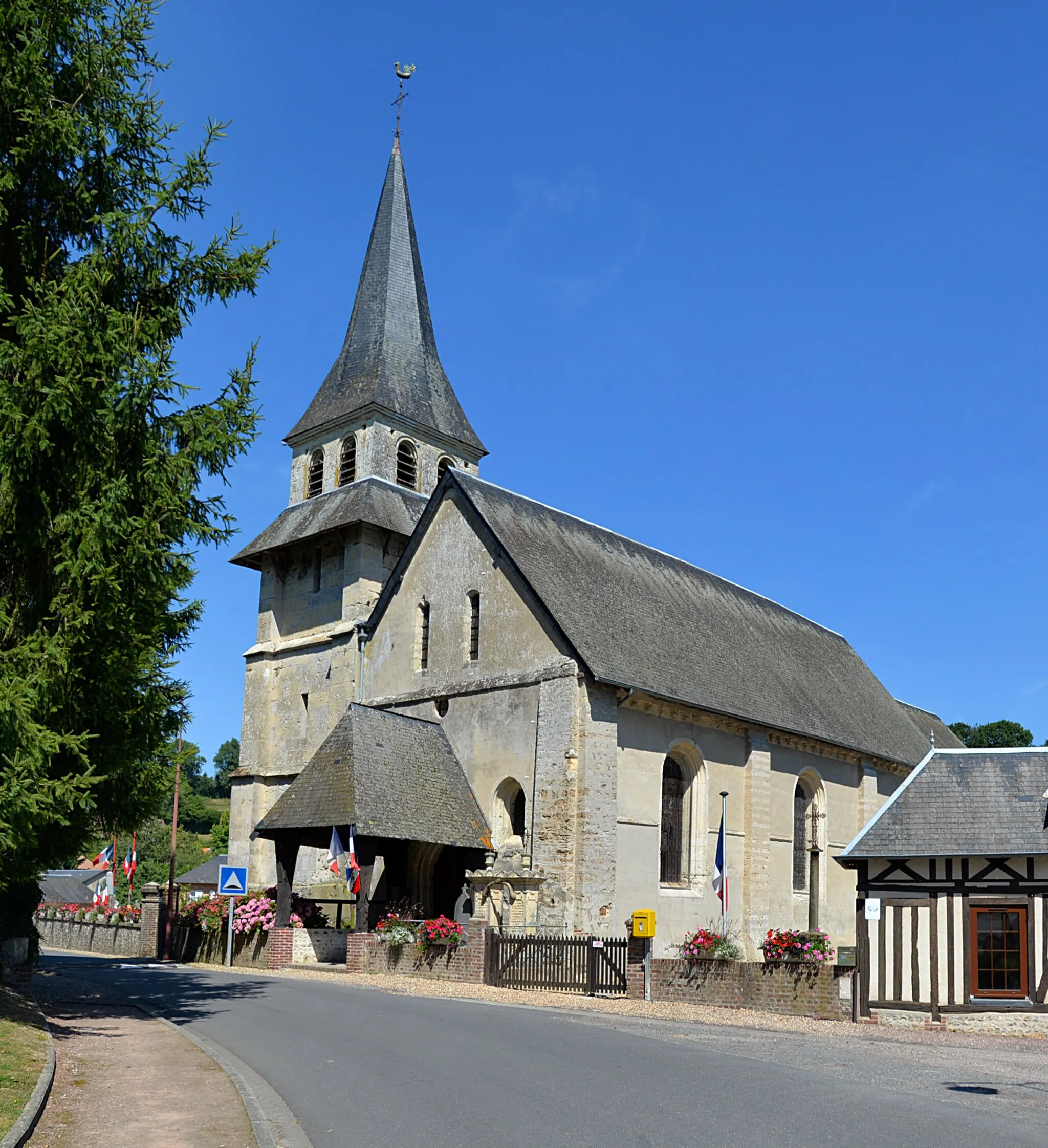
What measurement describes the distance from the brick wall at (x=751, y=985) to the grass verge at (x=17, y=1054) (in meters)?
9.65

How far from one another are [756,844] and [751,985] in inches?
422

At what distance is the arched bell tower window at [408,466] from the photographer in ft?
131

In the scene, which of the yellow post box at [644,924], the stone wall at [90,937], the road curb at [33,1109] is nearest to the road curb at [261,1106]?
the road curb at [33,1109]

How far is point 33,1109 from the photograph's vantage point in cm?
846

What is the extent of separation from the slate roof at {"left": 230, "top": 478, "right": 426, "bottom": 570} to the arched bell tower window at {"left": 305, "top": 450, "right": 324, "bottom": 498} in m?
0.59

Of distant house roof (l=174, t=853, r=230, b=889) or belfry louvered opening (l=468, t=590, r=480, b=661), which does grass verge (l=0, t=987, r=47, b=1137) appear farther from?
distant house roof (l=174, t=853, r=230, b=889)

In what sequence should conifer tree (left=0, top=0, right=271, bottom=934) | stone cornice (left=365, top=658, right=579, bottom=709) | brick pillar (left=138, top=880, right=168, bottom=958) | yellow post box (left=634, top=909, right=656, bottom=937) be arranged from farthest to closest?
brick pillar (left=138, top=880, right=168, bottom=958) < stone cornice (left=365, top=658, right=579, bottom=709) < yellow post box (left=634, top=909, right=656, bottom=937) < conifer tree (left=0, top=0, right=271, bottom=934)

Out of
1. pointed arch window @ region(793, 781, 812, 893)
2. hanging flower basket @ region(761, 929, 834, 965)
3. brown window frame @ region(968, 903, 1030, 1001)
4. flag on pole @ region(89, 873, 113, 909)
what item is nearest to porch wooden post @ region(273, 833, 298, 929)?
hanging flower basket @ region(761, 929, 834, 965)

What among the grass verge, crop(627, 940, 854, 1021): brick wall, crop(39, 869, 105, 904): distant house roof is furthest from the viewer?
crop(39, 869, 105, 904): distant house roof

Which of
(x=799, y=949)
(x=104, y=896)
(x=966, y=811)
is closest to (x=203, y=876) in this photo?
(x=104, y=896)

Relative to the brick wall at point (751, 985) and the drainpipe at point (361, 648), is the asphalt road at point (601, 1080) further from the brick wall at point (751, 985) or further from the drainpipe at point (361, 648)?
the drainpipe at point (361, 648)

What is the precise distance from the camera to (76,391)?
41.4ft

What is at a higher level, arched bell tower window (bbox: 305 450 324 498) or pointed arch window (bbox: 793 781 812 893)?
arched bell tower window (bbox: 305 450 324 498)

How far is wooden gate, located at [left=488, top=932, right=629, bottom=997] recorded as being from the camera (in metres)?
20.1
